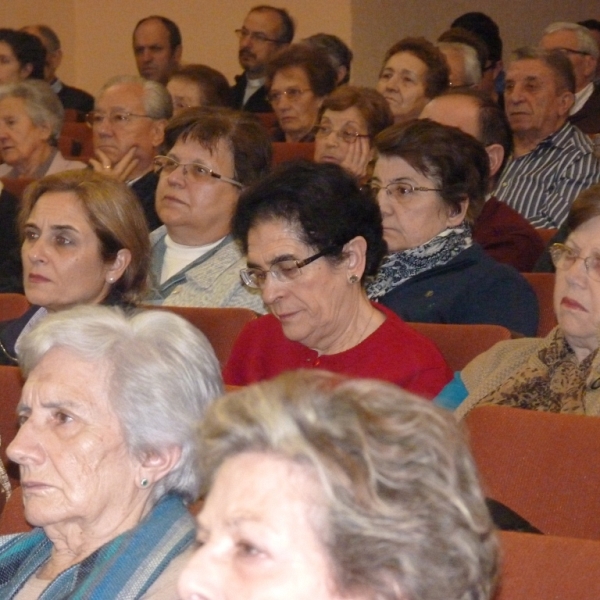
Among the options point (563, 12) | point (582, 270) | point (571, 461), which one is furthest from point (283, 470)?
point (563, 12)

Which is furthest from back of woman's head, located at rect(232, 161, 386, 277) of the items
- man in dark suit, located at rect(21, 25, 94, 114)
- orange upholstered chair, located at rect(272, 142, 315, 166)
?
man in dark suit, located at rect(21, 25, 94, 114)

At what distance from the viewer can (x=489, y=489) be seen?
6.44 ft

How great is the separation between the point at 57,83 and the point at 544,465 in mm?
6151

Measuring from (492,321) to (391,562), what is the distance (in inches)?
81.6

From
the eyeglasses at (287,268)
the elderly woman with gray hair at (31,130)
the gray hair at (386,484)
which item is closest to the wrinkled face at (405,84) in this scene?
the elderly woman with gray hair at (31,130)

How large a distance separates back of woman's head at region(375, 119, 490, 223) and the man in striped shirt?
1346 millimetres

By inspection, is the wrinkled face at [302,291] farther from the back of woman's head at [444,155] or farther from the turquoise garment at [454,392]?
the back of woman's head at [444,155]

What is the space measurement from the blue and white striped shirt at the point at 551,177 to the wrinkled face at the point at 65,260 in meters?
2.17

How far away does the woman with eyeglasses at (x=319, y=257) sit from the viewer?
2.66 meters

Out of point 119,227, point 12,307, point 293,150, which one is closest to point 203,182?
point 119,227

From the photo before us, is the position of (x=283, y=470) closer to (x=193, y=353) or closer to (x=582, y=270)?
(x=193, y=353)

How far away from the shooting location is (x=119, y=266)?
3127mm

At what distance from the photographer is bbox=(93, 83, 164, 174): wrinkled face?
5000 mm

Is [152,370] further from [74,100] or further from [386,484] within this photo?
[74,100]
